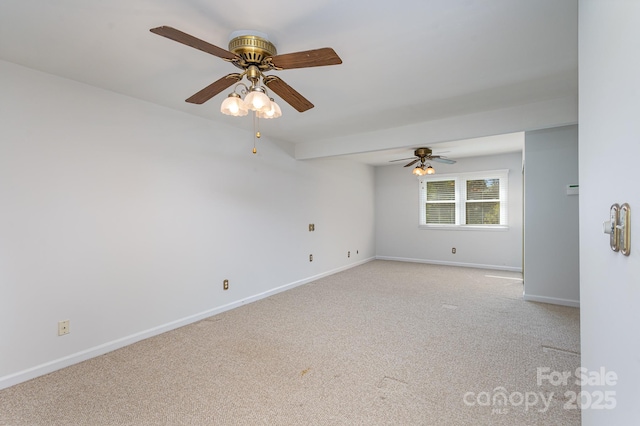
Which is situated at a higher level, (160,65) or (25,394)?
(160,65)

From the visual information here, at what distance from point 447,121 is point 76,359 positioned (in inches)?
175

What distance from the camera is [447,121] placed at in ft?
12.0

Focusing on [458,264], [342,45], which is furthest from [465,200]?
[342,45]

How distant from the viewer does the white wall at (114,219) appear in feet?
7.61

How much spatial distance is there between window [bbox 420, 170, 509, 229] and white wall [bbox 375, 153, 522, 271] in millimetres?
127

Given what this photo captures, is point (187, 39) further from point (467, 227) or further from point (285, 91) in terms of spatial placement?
point (467, 227)

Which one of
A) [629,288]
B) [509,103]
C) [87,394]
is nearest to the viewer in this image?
[629,288]

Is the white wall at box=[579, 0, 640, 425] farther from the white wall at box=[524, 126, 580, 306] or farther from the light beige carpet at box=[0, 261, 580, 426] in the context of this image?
the white wall at box=[524, 126, 580, 306]

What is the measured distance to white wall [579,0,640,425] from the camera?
0.72 meters

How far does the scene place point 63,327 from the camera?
253 centimetres

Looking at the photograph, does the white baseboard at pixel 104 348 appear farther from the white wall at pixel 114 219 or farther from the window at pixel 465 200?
the window at pixel 465 200

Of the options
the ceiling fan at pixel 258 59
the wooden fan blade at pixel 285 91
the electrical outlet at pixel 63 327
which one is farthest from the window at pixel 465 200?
the electrical outlet at pixel 63 327

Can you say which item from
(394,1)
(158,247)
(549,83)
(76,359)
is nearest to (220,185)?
(158,247)

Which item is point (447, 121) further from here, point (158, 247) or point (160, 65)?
point (158, 247)
